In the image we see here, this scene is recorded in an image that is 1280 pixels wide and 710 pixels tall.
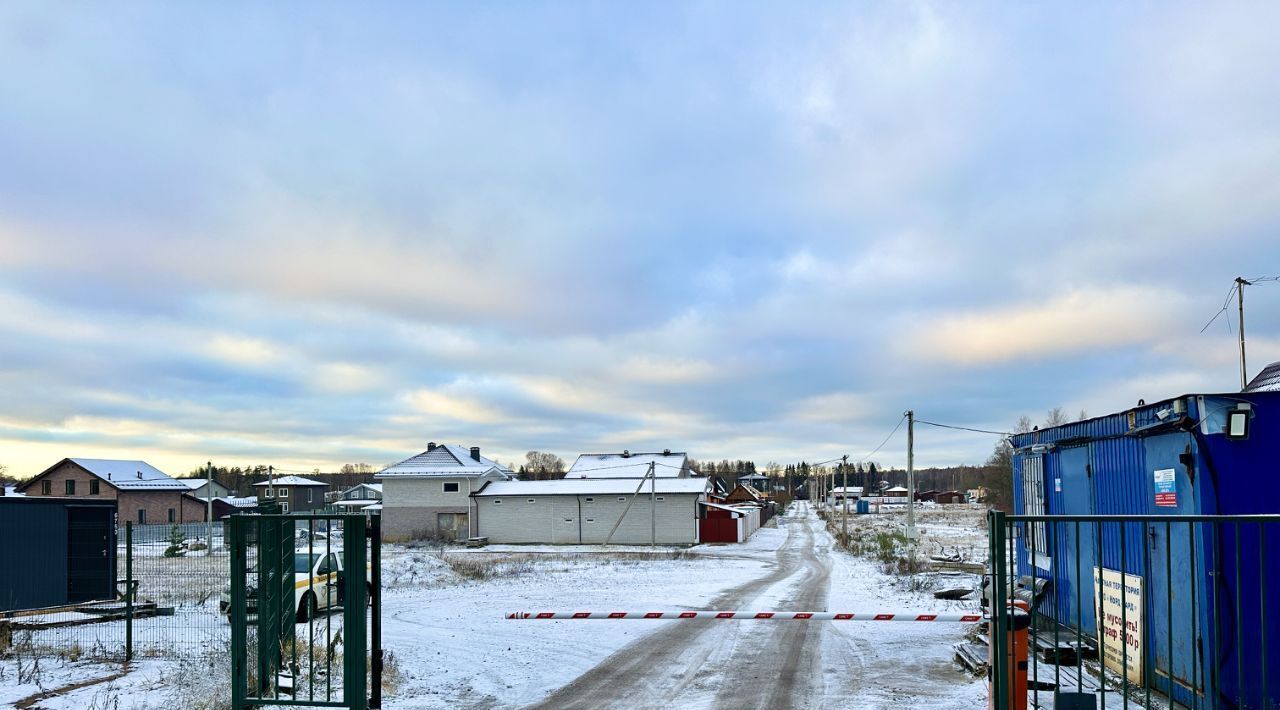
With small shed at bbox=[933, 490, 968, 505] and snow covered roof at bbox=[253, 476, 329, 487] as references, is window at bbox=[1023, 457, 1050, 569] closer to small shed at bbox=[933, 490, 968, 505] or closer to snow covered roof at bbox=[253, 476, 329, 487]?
snow covered roof at bbox=[253, 476, 329, 487]

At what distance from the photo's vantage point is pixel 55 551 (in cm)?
1391

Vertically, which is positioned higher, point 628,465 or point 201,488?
point 628,465

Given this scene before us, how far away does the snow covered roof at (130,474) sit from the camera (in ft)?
222

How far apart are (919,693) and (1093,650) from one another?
2133 millimetres

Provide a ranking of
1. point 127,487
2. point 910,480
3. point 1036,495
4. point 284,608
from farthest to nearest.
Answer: point 127,487 → point 910,480 → point 1036,495 → point 284,608

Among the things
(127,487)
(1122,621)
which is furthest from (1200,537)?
(127,487)

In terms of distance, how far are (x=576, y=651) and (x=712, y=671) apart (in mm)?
2590

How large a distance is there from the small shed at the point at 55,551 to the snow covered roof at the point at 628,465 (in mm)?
43516

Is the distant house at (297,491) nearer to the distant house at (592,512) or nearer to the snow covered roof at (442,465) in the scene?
the snow covered roof at (442,465)

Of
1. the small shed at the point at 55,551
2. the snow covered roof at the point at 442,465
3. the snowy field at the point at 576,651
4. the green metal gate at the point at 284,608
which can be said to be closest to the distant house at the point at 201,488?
the snow covered roof at the point at 442,465

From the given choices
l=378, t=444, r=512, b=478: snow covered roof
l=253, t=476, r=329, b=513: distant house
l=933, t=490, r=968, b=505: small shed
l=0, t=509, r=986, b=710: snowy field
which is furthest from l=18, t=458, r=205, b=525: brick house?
l=933, t=490, r=968, b=505: small shed

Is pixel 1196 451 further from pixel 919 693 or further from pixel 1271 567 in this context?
pixel 919 693

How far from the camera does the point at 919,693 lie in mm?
10133

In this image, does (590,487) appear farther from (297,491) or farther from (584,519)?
(297,491)
